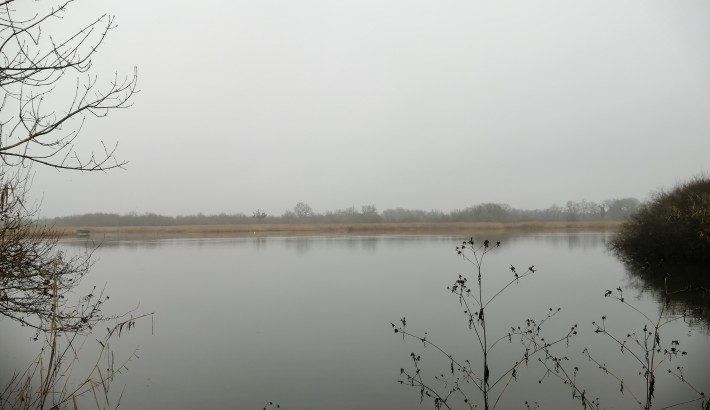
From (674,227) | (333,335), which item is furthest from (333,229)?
(333,335)

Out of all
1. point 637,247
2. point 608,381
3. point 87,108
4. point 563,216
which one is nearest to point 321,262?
point 637,247

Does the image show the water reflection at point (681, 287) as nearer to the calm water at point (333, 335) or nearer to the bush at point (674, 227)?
the calm water at point (333, 335)

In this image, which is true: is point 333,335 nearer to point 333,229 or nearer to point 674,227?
point 674,227

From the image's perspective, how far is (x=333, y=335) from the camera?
6316 millimetres

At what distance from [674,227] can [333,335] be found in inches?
463

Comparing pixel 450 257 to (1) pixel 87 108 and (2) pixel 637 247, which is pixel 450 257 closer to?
(2) pixel 637 247

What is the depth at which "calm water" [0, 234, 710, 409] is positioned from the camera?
4.27m

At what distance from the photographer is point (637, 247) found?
15.1 metres

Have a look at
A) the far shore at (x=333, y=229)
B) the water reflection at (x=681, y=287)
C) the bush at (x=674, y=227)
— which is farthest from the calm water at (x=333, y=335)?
the far shore at (x=333, y=229)

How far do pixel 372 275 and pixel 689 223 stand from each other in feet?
28.9

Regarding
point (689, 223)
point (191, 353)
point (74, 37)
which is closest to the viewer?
point (74, 37)

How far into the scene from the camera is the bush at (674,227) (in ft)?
41.7

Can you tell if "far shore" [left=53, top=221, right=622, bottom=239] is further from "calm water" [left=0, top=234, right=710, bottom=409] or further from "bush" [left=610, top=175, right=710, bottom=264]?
"calm water" [left=0, top=234, right=710, bottom=409]

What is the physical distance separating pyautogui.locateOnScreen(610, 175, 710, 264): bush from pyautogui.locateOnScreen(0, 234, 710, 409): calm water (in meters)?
2.04
